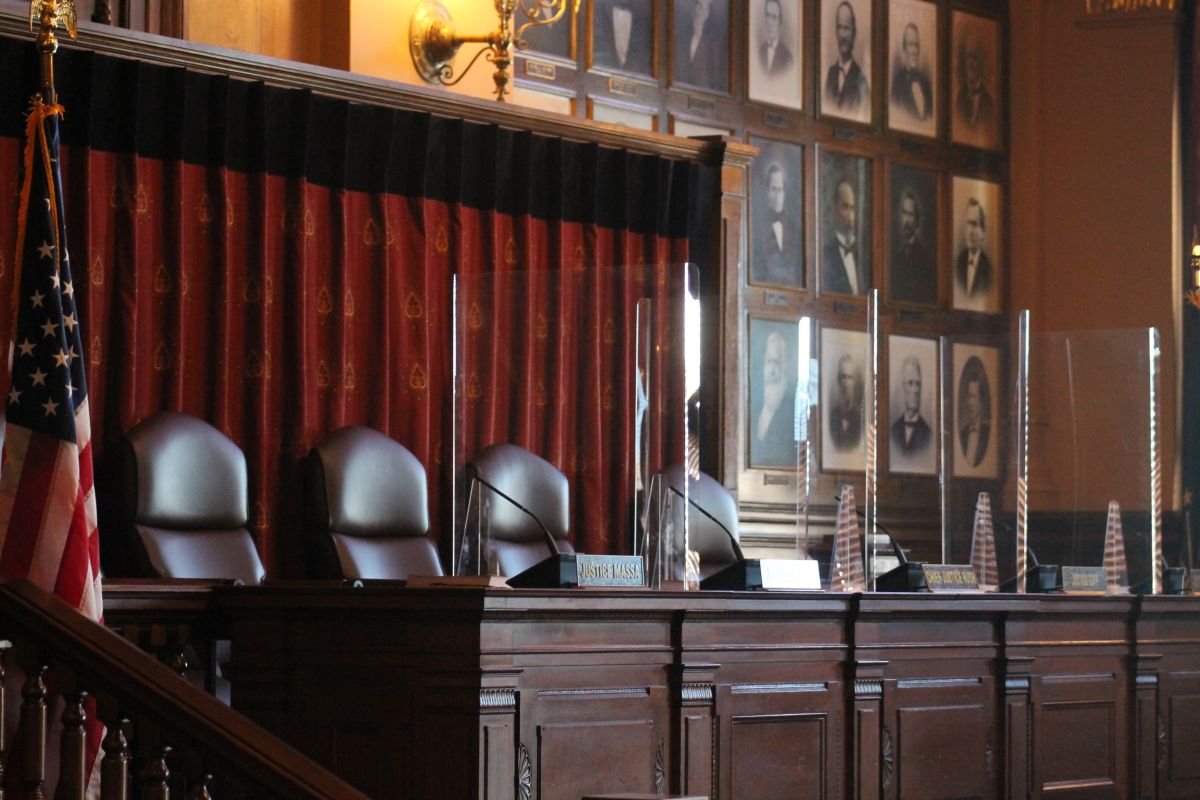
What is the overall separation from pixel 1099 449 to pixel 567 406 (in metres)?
2.12

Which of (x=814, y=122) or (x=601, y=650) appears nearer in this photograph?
(x=601, y=650)

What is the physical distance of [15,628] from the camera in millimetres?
3443

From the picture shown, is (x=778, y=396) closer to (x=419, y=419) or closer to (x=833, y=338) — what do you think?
(x=833, y=338)

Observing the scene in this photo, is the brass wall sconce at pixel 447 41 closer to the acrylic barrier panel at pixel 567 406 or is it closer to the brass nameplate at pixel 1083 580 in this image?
the acrylic barrier panel at pixel 567 406

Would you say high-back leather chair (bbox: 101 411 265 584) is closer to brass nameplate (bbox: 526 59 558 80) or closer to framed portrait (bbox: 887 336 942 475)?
brass nameplate (bbox: 526 59 558 80)

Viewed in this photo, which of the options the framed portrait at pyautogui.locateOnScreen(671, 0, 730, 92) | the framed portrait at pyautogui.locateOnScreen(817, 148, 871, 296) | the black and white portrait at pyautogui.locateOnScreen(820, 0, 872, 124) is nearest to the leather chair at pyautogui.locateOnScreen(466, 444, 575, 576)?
the framed portrait at pyautogui.locateOnScreen(671, 0, 730, 92)

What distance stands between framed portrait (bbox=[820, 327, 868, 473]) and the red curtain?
7.63 ft

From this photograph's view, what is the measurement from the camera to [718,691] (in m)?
5.10

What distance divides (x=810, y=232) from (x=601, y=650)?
5309mm

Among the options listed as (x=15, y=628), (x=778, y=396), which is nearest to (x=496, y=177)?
(x=778, y=396)

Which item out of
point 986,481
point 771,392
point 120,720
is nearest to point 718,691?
point 986,481

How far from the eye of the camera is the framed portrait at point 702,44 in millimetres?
9172

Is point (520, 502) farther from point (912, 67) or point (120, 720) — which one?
point (912, 67)

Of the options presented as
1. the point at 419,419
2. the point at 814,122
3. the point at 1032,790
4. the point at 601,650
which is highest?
the point at 814,122
